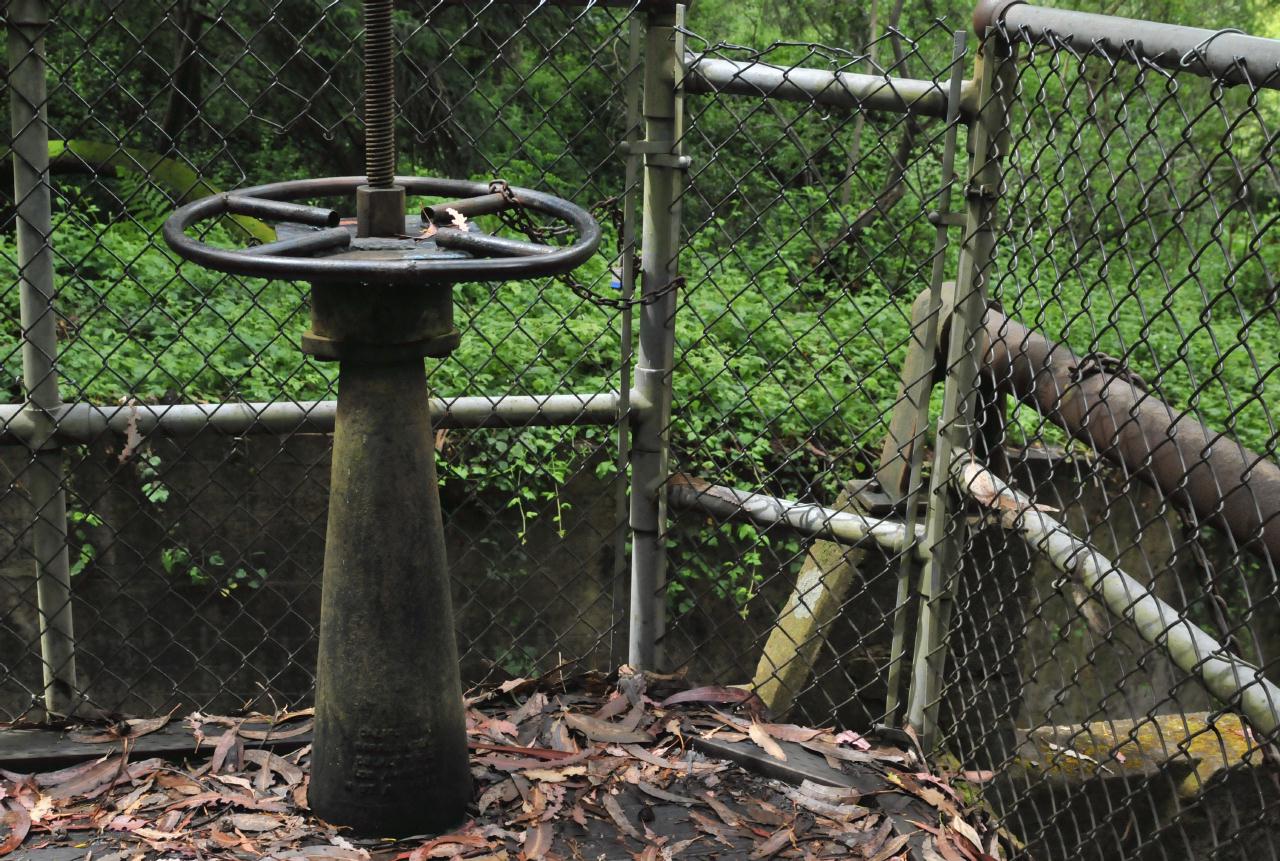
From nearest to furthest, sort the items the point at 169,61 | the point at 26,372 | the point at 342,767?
the point at 342,767, the point at 26,372, the point at 169,61

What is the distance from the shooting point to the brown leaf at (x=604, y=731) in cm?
319

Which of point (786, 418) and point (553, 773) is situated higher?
point (786, 418)

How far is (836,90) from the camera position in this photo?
2939 mm

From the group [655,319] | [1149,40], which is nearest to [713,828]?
[655,319]

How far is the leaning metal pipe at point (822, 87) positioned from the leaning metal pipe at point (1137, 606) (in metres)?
0.88

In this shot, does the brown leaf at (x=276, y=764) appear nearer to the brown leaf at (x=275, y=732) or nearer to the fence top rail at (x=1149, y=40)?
the brown leaf at (x=275, y=732)

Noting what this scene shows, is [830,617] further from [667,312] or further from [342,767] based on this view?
[342,767]

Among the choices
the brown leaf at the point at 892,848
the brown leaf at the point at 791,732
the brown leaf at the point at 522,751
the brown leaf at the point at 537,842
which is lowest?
the brown leaf at the point at 892,848

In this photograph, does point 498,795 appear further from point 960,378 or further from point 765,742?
point 960,378

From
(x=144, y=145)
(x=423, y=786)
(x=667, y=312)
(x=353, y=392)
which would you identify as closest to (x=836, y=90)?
(x=667, y=312)

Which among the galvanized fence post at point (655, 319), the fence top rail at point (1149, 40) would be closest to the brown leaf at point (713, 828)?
the galvanized fence post at point (655, 319)

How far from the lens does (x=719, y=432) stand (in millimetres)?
5012

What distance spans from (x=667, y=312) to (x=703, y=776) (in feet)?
4.00

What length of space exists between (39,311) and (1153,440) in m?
2.53
